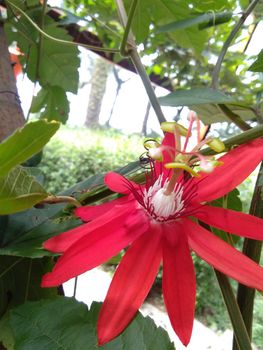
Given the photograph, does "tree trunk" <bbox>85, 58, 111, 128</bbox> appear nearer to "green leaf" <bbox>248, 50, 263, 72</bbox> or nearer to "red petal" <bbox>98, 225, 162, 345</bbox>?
"green leaf" <bbox>248, 50, 263, 72</bbox>

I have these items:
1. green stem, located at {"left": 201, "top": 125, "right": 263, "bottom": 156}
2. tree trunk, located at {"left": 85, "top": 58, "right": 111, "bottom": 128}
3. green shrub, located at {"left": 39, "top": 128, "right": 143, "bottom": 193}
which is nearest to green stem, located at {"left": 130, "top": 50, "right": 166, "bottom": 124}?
green stem, located at {"left": 201, "top": 125, "right": 263, "bottom": 156}

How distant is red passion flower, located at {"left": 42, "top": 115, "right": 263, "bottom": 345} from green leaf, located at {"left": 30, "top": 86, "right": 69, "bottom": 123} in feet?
1.43

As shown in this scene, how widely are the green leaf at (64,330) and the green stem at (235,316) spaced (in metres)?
0.06

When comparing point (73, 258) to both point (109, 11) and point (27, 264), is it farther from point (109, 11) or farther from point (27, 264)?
point (109, 11)

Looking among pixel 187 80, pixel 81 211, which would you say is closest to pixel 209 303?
pixel 187 80

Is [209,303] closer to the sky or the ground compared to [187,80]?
closer to the ground

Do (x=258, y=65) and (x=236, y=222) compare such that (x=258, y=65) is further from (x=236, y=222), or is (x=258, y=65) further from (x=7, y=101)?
(x=7, y=101)

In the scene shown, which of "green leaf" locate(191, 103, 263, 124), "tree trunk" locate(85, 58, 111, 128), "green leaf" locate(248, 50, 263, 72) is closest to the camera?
"green leaf" locate(248, 50, 263, 72)

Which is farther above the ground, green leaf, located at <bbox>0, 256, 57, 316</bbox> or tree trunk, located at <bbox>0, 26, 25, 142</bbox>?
tree trunk, located at <bbox>0, 26, 25, 142</bbox>

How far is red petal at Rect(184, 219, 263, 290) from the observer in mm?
223

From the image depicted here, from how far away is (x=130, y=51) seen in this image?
46 cm

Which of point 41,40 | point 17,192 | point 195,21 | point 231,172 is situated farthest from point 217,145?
point 41,40

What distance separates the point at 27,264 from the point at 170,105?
0.17 meters

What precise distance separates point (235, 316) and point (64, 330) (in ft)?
0.37
